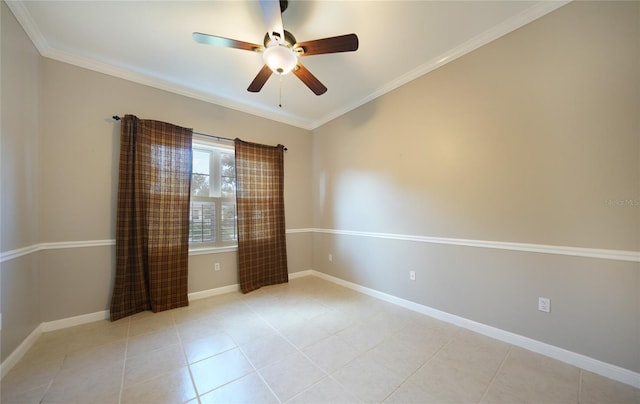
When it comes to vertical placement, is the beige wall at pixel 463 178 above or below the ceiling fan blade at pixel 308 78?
below

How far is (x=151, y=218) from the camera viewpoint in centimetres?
253

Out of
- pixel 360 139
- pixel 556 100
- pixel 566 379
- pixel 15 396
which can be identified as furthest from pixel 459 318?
pixel 15 396

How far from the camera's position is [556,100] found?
173 centimetres

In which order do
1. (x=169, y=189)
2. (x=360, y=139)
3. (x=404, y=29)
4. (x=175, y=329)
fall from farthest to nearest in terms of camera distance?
(x=360, y=139)
(x=169, y=189)
(x=175, y=329)
(x=404, y=29)

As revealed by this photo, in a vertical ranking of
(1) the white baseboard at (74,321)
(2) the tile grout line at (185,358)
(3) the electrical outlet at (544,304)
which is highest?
(3) the electrical outlet at (544,304)

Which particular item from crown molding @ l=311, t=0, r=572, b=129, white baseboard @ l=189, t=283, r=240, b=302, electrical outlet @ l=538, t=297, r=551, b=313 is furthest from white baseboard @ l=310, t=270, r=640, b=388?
crown molding @ l=311, t=0, r=572, b=129

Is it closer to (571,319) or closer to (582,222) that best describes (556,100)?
(582,222)

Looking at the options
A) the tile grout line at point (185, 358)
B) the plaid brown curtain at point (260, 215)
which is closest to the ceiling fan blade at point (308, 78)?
the plaid brown curtain at point (260, 215)

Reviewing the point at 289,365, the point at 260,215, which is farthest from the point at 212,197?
the point at 289,365

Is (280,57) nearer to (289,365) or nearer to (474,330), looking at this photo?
(289,365)

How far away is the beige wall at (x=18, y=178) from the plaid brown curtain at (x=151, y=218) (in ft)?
1.85

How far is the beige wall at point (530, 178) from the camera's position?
1.51m

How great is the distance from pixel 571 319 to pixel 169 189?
3917mm

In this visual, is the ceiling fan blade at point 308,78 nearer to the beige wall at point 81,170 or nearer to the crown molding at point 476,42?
the crown molding at point 476,42
